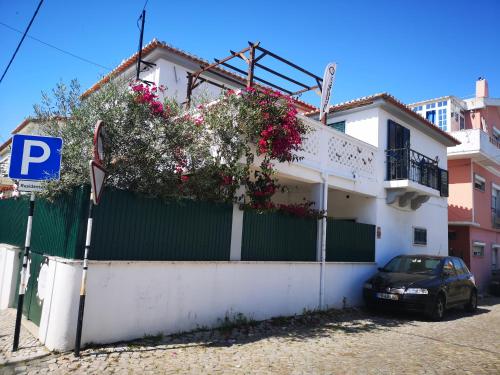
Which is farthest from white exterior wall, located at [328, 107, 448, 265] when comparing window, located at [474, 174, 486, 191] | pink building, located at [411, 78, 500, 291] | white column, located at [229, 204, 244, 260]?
window, located at [474, 174, 486, 191]

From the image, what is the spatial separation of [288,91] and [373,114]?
3706 mm

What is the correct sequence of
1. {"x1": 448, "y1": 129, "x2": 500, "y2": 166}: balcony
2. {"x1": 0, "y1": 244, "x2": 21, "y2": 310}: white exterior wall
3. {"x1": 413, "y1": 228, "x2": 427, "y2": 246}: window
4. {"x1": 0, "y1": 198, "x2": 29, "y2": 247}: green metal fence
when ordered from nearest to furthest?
{"x1": 0, "y1": 244, "x2": 21, "y2": 310}: white exterior wall → {"x1": 0, "y1": 198, "x2": 29, "y2": 247}: green metal fence → {"x1": 413, "y1": 228, "x2": 427, "y2": 246}: window → {"x1": 448, "y1": 129, "x2": 500, "y2": 166}: balcony

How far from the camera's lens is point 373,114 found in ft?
43.0

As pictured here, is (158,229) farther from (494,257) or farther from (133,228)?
(494,257)

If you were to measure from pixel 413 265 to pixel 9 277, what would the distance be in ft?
32.7

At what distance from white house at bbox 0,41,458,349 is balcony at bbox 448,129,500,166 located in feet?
6.47

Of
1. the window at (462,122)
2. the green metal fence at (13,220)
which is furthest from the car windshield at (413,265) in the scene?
the window at (462,122)

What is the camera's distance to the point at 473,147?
58.0 feet

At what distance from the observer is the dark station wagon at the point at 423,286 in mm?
9562

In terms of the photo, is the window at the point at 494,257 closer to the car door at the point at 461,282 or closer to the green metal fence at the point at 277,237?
the car door at the point at 461,282

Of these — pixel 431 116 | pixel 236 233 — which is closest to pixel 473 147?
pixel 431 116

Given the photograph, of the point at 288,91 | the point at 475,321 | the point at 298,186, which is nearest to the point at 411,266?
the point at 475,321

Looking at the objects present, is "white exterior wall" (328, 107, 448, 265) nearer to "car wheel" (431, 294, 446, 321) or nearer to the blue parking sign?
"car wheel" (431, 294, 446, 321)

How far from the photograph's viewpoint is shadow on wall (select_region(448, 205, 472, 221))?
18078mm
